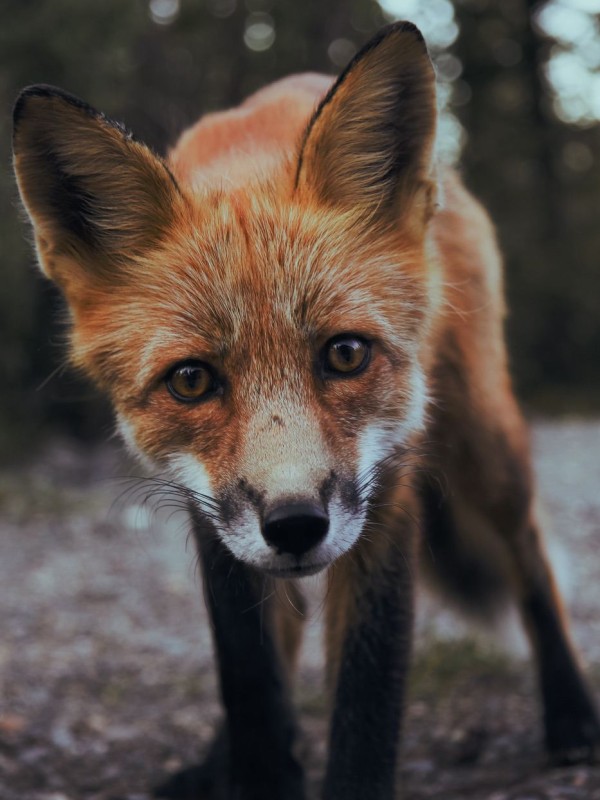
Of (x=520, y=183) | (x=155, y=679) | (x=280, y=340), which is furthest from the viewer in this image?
(x=520, y=183)

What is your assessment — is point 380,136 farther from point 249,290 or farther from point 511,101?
point 511,101

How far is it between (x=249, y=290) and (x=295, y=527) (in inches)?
23.6

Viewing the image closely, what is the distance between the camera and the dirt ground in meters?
3.12

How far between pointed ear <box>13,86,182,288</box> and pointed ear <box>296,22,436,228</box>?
15.3 inches

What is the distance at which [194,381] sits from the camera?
2.07 m

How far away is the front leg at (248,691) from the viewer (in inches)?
96.3

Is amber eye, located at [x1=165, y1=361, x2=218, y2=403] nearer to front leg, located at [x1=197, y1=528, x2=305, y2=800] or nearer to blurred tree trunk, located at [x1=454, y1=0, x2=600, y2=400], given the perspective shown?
front leg, located at [x1=197, y1=528, x2=305, y2=800]

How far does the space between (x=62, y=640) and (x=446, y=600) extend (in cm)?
202

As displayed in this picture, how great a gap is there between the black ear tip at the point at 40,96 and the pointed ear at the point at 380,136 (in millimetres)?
540

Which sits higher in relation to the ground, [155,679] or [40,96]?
[40,96]

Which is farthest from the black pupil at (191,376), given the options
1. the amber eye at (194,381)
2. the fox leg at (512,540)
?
the fox leg at (512,540)

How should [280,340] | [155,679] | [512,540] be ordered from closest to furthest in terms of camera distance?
[280,340] → [512,540] → [155,679]

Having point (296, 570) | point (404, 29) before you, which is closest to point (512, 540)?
point (296, 570)

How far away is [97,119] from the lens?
212cm
